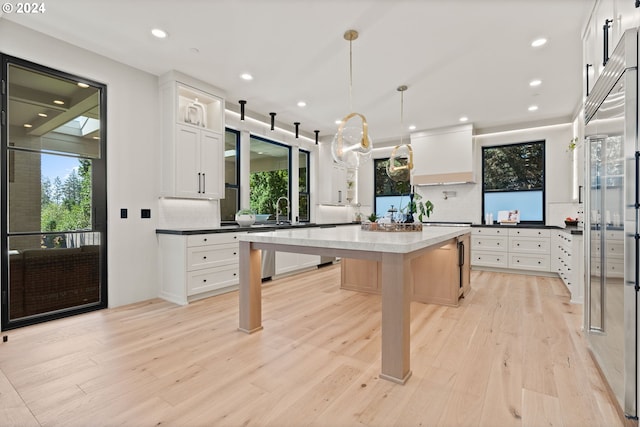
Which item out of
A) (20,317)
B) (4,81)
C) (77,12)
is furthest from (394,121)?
(20,317)

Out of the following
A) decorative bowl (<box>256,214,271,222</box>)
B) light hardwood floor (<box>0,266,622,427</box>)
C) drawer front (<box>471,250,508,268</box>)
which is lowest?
light hardwood floor (<box>0,266,622,427</box>)

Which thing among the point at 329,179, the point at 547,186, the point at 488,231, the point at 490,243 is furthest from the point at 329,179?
the point at 547,186

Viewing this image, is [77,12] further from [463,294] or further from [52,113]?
[463,294]

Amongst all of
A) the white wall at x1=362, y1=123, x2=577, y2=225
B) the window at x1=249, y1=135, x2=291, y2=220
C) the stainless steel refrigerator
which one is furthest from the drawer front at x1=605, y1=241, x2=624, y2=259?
the window at x1=249, y1=135, x2=291, y2=220

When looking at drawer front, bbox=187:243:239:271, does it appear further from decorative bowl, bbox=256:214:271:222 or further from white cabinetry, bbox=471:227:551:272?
white cabinetry, bbox=471:227:551:272

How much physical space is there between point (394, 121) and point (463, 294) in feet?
11.0

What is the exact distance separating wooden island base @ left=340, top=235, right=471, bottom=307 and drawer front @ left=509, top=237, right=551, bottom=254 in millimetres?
1817

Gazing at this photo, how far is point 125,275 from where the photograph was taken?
3.48 metres

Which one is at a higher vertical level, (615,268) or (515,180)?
(515,180)

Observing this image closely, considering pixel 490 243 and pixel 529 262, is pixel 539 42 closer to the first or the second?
pixel 490 243

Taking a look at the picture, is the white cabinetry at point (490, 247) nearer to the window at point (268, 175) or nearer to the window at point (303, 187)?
the window at point (303, 187)

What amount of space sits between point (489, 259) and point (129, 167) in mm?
5660

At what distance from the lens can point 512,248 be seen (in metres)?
5.22

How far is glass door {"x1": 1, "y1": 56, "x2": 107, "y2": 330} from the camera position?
2764mm
